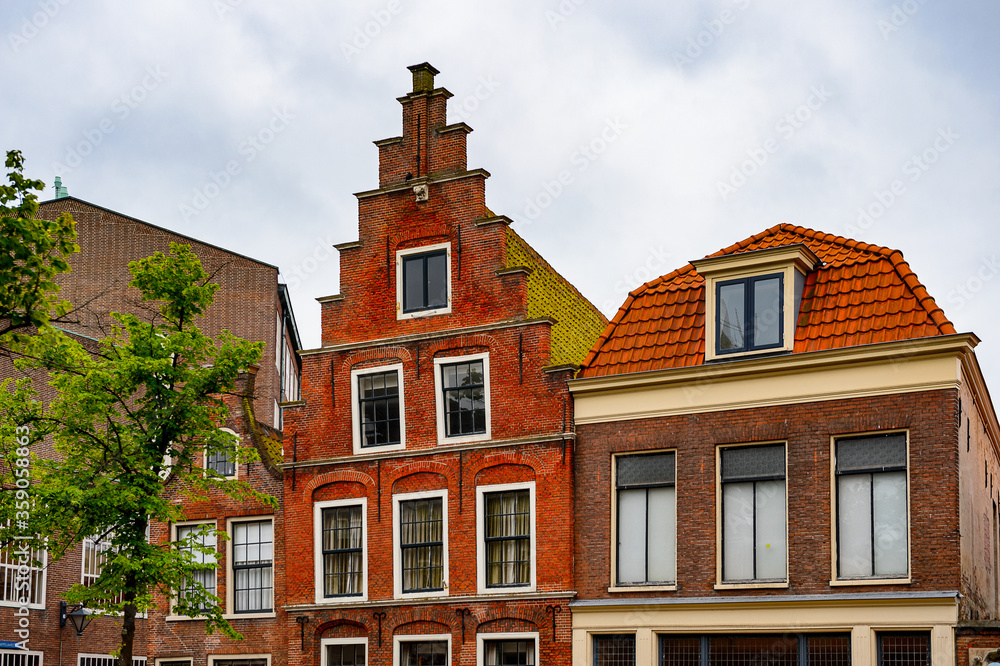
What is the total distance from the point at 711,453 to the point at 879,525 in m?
3.20

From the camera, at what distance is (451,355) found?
25172mm

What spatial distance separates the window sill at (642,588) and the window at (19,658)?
18701mm

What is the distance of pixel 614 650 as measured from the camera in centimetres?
2272

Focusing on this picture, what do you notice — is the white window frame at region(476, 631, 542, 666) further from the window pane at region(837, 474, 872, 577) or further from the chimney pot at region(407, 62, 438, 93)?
the chimney pot at region(407, 62, 438, 93)

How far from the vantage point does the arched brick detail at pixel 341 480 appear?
83.3 feet

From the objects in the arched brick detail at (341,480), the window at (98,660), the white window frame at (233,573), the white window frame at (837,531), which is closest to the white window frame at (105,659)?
the window at (98,660)

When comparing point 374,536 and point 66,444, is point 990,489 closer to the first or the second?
point 374,536

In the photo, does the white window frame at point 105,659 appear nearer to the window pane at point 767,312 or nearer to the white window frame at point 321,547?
the white window frame at point 321,547

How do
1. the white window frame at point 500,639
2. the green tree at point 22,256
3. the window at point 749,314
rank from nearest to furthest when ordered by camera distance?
1. the green tree at point 22,256
2. the window at point 749,314
3. the white window frame at point 500,639

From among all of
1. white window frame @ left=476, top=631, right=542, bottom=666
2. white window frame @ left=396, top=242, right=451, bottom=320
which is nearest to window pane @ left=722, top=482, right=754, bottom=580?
white window frame @ left=476, top=631, right=542, bottom=666

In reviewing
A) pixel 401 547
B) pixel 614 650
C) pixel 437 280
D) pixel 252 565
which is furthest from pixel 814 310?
pixel 252 565

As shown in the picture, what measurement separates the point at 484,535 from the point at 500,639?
1997 mm

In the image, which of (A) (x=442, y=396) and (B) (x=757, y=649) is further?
(A) (x=442, y=396)

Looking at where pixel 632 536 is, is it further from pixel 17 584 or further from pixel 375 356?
pixel 17 584
